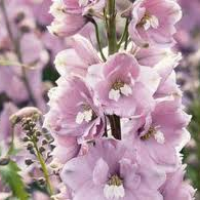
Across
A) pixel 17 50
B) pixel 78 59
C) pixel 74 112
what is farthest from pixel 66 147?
pixel 17 50

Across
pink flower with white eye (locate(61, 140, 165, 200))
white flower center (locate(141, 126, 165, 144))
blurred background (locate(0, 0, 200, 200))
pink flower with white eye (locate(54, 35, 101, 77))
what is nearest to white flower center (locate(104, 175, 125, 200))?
pink flower with white eye (locate(61, 140, 165, 200))

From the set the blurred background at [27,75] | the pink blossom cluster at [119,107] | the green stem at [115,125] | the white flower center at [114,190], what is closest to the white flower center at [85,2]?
the pink blossom cluster at [119,107]

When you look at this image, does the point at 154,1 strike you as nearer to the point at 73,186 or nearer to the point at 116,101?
the point at 116,101

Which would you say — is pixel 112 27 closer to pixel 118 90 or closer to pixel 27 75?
pixel 118 90

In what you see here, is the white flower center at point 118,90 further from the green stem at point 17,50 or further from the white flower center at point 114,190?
the green stem at point 17,50

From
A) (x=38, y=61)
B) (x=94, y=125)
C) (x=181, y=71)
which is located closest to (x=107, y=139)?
(x=94, y=125)

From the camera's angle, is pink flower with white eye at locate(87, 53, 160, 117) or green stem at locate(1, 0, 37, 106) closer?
pink flower with white eye at locate(87, 53, 160, 117)

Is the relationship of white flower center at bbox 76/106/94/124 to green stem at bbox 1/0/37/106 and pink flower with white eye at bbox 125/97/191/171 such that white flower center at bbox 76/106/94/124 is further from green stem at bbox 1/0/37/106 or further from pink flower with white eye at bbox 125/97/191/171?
green stem at bbox 1/0/37/106
